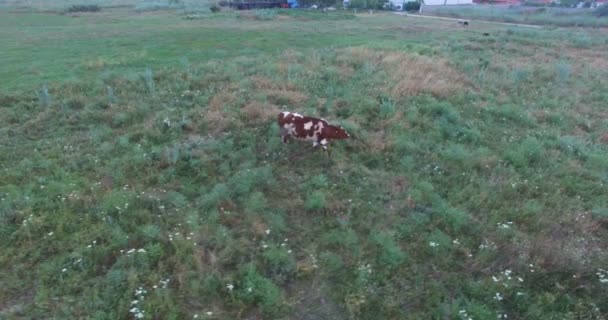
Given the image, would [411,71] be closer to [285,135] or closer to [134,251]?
[285,135]

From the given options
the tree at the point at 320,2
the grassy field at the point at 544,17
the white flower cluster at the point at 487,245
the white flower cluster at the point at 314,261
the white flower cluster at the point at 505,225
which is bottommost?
the white flower cluster at the point at 314,261

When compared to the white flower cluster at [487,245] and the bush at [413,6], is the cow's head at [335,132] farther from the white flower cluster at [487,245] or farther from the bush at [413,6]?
the bush at [413,6]

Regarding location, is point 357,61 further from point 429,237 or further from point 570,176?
point 429,237

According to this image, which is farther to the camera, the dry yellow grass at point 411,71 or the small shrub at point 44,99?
the dry yellow grass at point 411,71

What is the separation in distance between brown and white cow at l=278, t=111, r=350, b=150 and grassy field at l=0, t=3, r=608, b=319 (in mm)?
278

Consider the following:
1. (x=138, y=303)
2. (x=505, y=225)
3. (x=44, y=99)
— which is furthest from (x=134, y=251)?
(x=44, y=99)

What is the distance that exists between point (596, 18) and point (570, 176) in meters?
39.0

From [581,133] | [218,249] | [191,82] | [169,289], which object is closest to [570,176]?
[581,133]

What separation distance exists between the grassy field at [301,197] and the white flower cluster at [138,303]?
0.28 ft

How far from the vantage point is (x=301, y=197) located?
7637 millimetres

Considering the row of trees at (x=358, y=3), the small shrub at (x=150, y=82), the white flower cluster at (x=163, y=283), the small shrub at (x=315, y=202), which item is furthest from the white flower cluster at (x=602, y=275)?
the row of trees at (x=358, y=3)

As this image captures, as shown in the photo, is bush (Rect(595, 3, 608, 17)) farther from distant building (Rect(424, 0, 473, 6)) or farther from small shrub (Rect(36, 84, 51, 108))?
small shrub (Rect(36, 84, 51, 108))

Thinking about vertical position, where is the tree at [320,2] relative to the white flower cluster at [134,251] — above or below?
above

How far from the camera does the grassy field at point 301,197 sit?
5.59 metres
